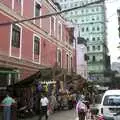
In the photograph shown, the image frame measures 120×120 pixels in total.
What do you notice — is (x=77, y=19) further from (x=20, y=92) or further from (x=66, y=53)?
(x=20, y=92)

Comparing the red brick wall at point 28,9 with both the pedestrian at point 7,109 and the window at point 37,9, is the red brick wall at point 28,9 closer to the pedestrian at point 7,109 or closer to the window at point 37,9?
the window at point 37,9

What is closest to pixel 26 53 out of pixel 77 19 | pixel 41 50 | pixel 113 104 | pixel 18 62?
pixel 18 62

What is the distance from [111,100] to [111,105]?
0.36m

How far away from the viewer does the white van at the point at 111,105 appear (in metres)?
13.7

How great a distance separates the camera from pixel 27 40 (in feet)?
88.8

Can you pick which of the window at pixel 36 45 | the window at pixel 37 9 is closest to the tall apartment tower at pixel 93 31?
the window at pixel 37 9

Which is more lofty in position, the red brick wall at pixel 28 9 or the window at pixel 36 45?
the red brick wall at pixel 28 9

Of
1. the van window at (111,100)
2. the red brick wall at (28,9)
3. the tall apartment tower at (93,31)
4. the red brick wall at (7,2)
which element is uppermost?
the tall apartment tower at (93,31)

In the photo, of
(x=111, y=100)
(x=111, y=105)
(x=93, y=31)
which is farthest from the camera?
(x=93, y=31)

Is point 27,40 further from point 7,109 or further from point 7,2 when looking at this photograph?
point 7,109

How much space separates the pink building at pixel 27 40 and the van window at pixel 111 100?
7.27 metres

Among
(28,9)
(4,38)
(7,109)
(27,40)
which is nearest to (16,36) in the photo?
(27,40)

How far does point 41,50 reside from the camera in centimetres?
3077

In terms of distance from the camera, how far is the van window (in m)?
14.4
